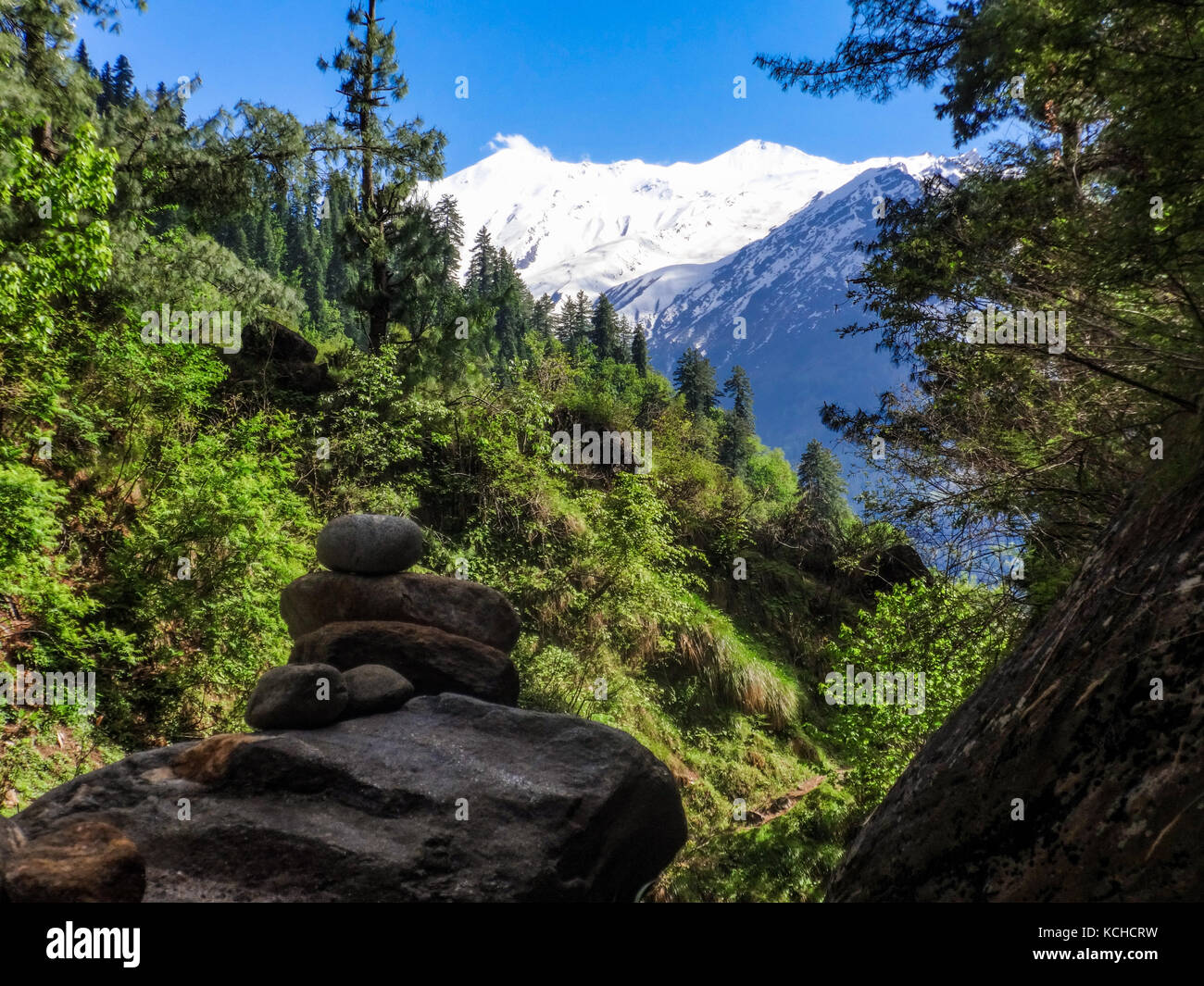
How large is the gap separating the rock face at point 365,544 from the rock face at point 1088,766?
238 inches

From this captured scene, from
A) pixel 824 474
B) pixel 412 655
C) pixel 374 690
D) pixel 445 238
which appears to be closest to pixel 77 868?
pixel 374 690

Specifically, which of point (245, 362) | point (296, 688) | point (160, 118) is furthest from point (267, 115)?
point (296, 688)

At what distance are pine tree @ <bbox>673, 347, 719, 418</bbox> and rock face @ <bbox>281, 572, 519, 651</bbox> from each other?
126 ft

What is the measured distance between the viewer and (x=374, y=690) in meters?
6.80

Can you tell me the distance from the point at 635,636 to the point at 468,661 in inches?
303

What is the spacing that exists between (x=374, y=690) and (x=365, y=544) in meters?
2.14

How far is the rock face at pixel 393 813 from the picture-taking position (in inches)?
177

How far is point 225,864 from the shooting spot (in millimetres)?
4469

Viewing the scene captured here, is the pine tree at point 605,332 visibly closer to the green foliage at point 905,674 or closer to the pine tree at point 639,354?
the pine tree at point 639,354

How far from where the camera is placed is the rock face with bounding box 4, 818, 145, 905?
3521 mm

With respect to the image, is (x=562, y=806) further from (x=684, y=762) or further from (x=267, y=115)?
(x=267, y=115)

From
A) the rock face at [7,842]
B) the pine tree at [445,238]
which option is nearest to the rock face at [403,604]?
the rock face at [7,842]

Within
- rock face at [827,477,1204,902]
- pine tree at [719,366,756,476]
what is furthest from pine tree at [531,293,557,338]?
rock face at [827,477,1204,902]

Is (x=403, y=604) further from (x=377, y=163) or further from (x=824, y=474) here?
(x=824, y=474)
